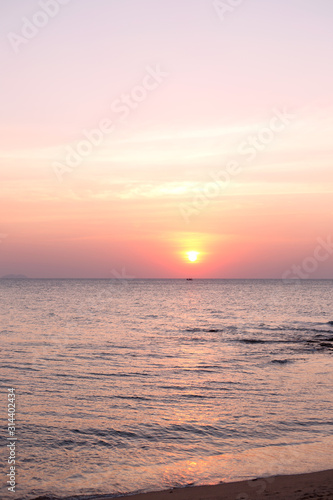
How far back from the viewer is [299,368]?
84.8ft

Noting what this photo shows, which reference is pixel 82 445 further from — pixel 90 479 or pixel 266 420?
pixel 266 420

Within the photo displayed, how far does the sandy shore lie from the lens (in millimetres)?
9539

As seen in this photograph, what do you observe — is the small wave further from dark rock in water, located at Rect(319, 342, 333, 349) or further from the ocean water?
dark rock in water, located at Rect(319, 342, 333, 349)

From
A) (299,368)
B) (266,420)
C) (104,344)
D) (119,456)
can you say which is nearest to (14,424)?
(119,456)

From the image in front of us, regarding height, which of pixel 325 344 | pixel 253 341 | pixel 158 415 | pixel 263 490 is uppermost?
pixel 253 341

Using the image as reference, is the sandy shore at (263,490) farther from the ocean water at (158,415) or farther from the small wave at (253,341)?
the small wave at (253,341)

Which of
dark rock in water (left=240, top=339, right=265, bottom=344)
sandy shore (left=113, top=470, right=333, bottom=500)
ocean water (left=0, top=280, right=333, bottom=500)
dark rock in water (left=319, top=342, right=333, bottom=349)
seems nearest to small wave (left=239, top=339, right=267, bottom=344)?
dark rock in water (left=240, top=339, right=265, bottom=344)

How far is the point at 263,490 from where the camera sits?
9.91 metres

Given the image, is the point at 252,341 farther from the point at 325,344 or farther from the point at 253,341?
the point at 325,344

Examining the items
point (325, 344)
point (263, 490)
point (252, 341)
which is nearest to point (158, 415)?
point (263, 490)

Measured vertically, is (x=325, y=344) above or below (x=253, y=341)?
below

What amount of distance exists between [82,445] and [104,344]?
21.7 m

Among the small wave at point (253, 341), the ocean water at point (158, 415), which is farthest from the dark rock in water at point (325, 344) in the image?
the small wave at point (253, 341)

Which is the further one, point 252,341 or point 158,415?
point 252,341
